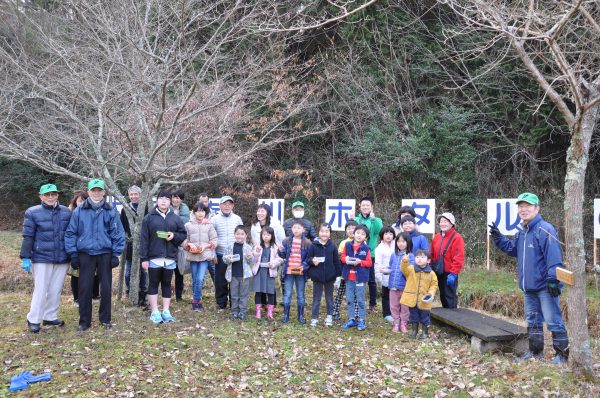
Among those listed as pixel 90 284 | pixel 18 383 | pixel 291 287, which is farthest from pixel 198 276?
pixel 18 383

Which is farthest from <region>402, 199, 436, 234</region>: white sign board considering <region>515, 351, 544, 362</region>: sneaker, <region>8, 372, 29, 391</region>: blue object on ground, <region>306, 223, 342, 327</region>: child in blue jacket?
<region>8, 372, 29, 391</region>: blue object on ground

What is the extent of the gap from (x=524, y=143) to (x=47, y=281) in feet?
42.5

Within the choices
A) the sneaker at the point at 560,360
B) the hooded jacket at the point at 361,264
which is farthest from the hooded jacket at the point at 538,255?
the hooded jacket at the point at 361,264

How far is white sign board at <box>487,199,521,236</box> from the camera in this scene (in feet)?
33.3

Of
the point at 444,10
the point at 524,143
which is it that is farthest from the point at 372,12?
the point at 524,143

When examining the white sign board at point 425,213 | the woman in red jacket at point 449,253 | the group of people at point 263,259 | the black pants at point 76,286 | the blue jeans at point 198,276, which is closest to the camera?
the group of people at point 263,259

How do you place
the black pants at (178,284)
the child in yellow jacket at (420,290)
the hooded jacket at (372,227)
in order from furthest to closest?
the black pants at (178,284) → the hooded jacket at (372,227) → the child in yellow jacket at (420,290)

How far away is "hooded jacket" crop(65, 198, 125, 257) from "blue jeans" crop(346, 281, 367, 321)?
3.15 m

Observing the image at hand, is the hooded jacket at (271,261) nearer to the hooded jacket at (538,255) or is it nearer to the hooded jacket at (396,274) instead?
the hooded jacket at (396,274)

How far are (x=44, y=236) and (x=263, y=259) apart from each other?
289cm

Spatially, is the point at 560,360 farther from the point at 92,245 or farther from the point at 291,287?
the point at 92,245

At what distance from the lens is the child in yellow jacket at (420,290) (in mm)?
6387

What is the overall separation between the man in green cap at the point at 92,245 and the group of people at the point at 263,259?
0.01m

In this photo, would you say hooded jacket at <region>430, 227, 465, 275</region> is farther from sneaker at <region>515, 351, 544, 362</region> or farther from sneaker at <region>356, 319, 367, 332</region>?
sneaker at <region>515, 351, 544, 362</region>
